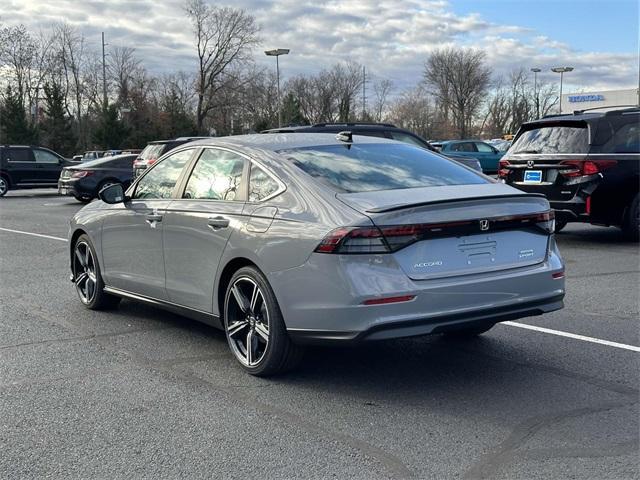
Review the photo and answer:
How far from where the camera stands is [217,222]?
489 cm

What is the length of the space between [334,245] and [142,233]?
7.68ft

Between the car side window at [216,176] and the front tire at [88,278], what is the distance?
1682 mm

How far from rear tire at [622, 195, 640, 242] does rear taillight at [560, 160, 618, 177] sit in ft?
2.25

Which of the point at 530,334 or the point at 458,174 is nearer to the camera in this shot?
the point at 458,174

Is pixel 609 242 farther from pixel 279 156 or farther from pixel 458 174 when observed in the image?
pixel 279 156

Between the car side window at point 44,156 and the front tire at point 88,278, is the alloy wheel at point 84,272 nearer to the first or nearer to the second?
the front tire at point 88,278

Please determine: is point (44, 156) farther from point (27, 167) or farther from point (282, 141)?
point (282, 141)

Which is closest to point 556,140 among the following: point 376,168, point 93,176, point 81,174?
point 376,168

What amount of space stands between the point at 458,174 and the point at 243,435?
2425 mm

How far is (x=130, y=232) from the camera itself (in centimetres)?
598

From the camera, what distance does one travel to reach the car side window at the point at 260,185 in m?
4.71

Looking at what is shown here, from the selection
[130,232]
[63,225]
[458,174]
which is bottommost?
[63,225]

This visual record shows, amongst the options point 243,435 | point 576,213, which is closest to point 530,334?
point 243,435

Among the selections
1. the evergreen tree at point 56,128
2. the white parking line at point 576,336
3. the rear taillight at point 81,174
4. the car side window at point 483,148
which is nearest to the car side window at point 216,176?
the white parking line at point 576,336
